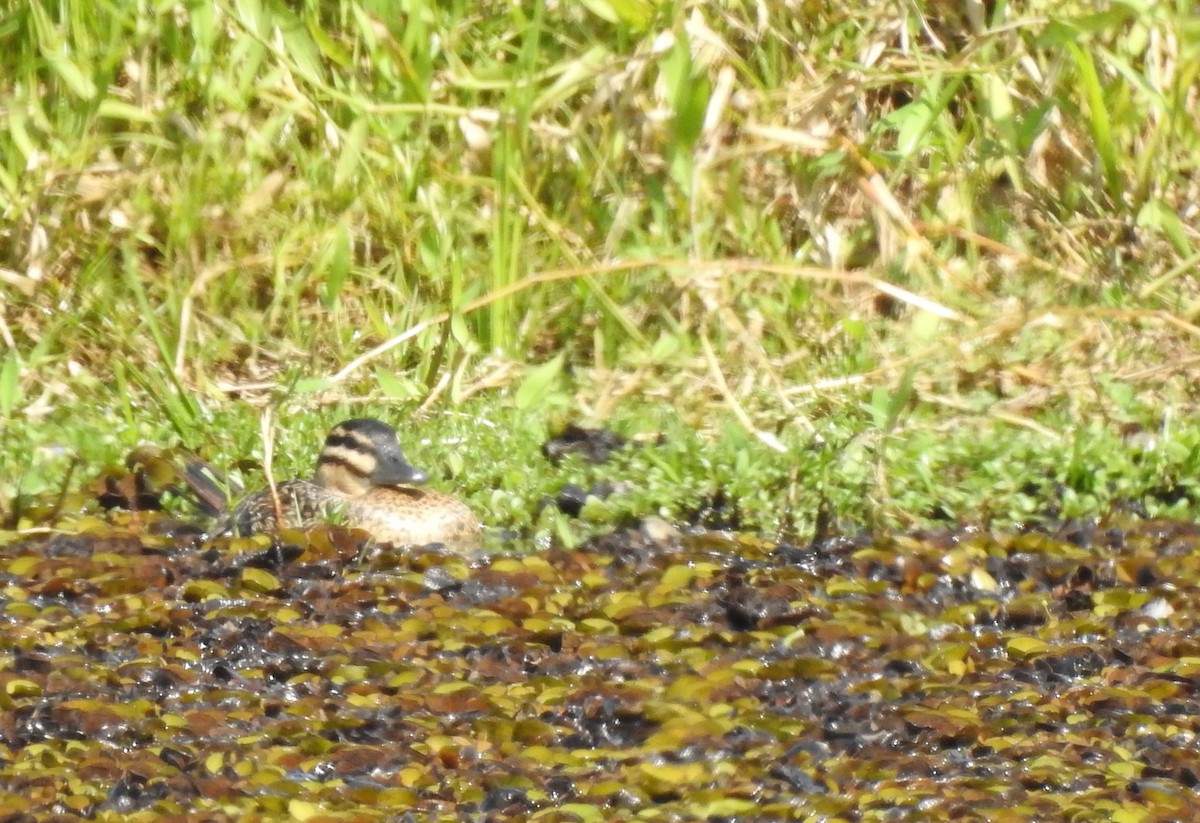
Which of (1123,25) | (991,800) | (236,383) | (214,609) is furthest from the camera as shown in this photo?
(1123,25)

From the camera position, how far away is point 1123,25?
784 centimetres

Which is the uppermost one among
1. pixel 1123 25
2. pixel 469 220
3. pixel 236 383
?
pixel 1123 25

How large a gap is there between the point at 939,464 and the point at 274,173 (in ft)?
9.03

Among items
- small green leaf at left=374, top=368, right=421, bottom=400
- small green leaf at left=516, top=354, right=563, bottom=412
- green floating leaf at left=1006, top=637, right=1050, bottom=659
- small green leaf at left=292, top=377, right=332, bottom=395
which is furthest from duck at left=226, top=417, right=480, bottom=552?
green floating leaf at left=1006, top=637, right=1050, bottom=659

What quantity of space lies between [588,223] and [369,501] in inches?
75.6

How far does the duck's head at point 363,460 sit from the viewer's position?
19.9 ft

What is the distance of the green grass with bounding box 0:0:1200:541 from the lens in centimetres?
686

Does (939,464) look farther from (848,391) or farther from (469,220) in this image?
(469,220)

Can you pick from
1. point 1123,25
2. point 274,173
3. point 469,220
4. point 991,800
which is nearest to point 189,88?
point 274,173

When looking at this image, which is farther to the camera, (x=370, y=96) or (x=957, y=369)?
(x=370, y=96)

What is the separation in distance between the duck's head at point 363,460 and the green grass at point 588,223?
34 centimetres

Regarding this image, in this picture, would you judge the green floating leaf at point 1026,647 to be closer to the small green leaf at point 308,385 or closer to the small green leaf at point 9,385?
the small green leaf at point 308,385

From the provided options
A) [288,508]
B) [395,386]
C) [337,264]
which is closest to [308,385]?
[288,508]

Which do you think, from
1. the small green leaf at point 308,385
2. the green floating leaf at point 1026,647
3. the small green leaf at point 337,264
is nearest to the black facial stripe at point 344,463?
the small green leaf at point 308,385
